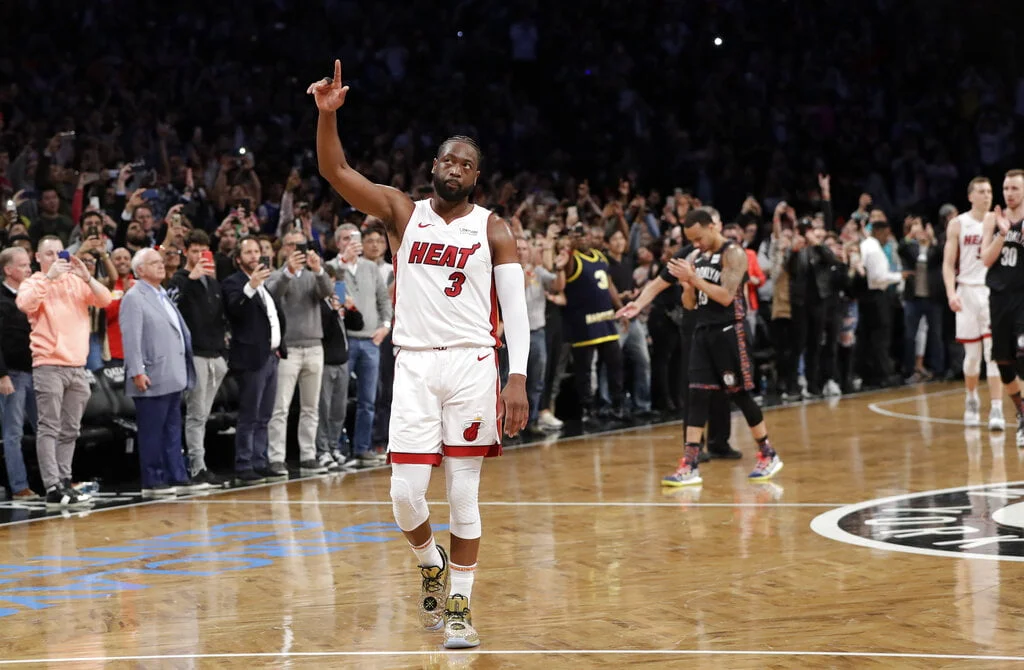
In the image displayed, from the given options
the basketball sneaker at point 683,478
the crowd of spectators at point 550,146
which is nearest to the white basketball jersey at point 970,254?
the crowd of spectators at point 550,146

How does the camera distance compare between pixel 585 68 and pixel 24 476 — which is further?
pixel 585 68

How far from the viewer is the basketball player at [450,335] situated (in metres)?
5.54

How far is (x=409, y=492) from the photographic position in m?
5.56

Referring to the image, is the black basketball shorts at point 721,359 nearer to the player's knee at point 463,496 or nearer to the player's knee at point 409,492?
the player's knee at point 463,496

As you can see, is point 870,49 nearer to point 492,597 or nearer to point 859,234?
point 859,234

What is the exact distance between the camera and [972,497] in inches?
344

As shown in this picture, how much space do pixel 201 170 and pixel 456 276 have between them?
10075 millimetres

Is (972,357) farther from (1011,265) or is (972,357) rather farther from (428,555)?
(428,555)

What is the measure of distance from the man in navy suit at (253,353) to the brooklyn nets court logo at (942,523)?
4492 millimetres

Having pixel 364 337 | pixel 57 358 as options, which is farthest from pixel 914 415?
pixel 57 358

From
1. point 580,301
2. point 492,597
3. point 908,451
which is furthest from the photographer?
point 580,301

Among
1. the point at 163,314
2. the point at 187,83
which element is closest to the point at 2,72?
the point at 187,83

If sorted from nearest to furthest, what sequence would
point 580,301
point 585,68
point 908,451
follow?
point 908,451
point 580,301
point 585,68

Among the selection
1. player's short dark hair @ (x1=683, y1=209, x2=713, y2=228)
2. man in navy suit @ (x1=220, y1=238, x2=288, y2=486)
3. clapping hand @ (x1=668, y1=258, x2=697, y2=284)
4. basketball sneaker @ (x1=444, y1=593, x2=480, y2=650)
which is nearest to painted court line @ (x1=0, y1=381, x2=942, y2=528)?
man in navy suit @ (x1=220, y1=238, x2=288, y2=486)
